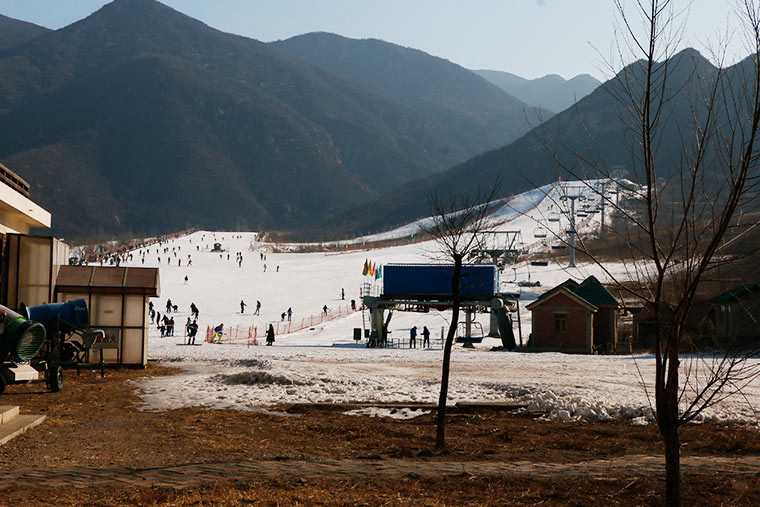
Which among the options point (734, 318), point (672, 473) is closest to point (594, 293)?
point (734, 318)

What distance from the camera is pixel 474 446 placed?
11.8 metres

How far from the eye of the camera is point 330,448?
11516 millimetres

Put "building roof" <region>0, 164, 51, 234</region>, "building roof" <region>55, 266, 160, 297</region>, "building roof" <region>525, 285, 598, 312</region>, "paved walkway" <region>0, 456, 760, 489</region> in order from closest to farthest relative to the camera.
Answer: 1. "paved walkway" <region>0, 456, 760, 489</region>
2. "building roof" <region>0, 164, 51, 234</region>
3. "building roof" <region>55, 266, 160, 297</region>
4. "building roof" <region>525, 285, 598, 312</region>

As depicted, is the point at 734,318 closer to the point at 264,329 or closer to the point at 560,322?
the point at 560,322

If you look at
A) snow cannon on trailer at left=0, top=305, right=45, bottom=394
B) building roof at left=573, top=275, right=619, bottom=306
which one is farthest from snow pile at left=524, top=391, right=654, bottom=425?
building roof at left=573, top=275, right=619, bottom=306

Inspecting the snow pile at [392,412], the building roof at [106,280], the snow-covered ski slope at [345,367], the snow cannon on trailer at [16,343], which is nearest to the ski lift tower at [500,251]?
the snow-covered ski slope at [345,367]

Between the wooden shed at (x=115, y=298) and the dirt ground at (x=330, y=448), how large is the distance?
17.3 ft

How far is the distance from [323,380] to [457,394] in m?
3.82

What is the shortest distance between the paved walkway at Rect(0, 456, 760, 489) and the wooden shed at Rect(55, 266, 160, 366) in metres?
14.3

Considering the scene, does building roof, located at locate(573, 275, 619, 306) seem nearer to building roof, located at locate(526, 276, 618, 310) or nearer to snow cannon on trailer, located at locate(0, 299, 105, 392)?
building roof, located at locate(526, 276, 618, 310)

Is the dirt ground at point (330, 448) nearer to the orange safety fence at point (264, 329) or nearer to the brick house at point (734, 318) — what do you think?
the brick house at point (734, 318)

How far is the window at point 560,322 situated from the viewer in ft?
134

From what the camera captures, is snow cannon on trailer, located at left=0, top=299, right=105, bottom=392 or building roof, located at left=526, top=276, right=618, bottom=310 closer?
snow cannon on trailer, located at left=0, top=299, right=105, bottom=392

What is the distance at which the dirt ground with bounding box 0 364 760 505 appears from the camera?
26.7 feet
